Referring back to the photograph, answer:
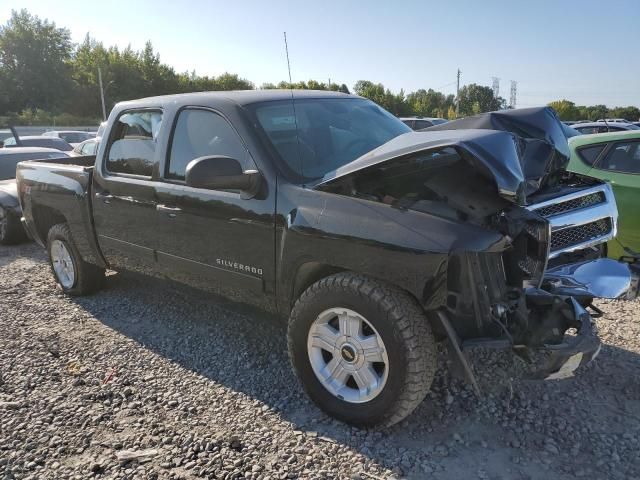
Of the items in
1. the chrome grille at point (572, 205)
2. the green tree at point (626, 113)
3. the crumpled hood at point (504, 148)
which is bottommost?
the chrome grille at point (572, 205)

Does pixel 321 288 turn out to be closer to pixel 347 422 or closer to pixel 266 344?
pixel 347 422

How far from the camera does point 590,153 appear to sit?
571 centimetres

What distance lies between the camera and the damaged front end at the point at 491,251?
8.34ft

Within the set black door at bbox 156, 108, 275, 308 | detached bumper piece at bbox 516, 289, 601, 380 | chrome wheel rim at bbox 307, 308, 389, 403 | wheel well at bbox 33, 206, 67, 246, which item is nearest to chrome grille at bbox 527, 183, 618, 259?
detached bumper piece at bbox 516, 289, 601, 380

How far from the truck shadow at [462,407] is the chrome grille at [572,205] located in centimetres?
94

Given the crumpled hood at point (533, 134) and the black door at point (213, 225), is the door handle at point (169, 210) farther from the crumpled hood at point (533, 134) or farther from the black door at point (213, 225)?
the crumpled hood at point (533, 134)

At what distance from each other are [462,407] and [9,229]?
286 inches

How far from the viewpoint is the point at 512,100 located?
330ft

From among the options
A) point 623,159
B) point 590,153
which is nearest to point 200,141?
point 590,153

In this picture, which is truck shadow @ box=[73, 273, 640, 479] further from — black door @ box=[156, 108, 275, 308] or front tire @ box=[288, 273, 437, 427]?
black door @ box=[156, 108, 275, 308]

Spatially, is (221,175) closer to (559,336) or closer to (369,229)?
(369,229)

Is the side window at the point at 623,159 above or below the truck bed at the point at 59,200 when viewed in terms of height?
above

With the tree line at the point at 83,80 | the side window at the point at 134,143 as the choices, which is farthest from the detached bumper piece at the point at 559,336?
the tree line at the point at 83,80

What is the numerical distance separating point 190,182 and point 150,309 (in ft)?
7.38
